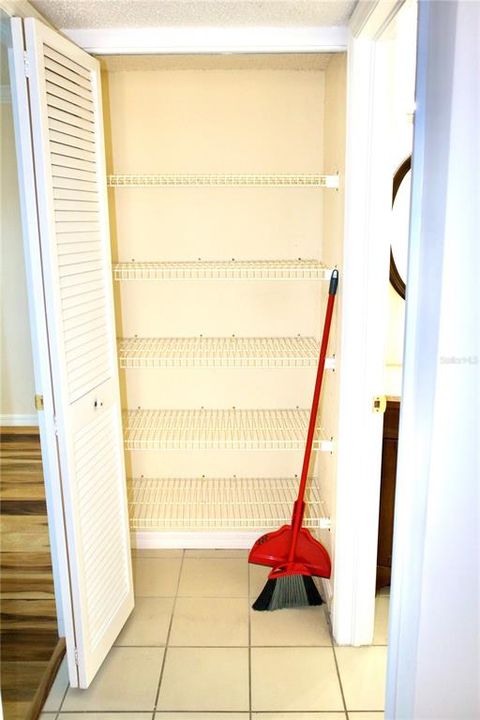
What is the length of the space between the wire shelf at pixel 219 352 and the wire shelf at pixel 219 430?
0.92ft

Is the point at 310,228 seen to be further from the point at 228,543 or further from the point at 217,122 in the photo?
the point at 228,543

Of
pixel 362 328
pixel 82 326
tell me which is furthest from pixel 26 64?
pixel 362 328

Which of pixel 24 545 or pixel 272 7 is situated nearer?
pixel 272 7

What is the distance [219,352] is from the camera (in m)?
2.48

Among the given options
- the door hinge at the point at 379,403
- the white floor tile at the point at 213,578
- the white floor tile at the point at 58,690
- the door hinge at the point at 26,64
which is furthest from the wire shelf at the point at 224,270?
the white floor tile at the point at 58,690

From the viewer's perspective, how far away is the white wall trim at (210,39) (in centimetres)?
191

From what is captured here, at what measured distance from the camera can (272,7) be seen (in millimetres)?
1729

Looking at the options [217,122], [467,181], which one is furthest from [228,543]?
[467,181]

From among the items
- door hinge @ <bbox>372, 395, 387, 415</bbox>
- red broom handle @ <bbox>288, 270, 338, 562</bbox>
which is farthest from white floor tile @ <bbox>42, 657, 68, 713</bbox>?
door hinge @ <bbox>372, 395, 387, 415</bbox>

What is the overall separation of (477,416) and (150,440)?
1739 mm

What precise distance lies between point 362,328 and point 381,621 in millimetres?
1231

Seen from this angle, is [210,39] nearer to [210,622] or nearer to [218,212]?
[218,212]

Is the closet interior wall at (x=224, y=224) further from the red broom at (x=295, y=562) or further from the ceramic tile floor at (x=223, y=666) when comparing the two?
the ceramic tile floor at (x=223, y=666)

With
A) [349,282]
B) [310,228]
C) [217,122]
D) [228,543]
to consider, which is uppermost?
[217,122]
